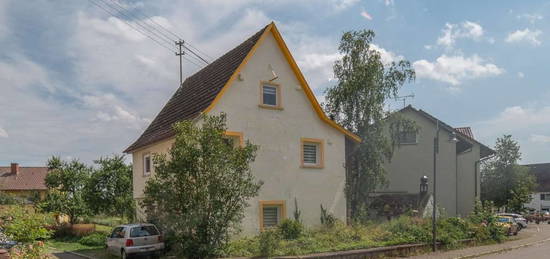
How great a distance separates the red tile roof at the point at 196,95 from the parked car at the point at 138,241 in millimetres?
4106

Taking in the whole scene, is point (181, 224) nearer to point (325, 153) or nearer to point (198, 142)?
point (198, 142)

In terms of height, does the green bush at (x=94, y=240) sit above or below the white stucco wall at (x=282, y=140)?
below

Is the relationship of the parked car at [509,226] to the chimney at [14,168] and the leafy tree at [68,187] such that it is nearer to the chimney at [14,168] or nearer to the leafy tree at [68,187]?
the leafy tree at [68,187]

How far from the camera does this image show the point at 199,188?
48.4 ft

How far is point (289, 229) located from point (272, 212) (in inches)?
77.2

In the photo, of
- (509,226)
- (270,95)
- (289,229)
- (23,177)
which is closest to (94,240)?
(289,229)

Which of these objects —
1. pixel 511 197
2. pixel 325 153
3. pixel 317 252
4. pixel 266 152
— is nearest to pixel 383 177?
pixel 325 153

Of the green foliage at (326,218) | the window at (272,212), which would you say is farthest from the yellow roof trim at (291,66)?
the window at (272,212)

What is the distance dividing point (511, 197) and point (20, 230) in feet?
163

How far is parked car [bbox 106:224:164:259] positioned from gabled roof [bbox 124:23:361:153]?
4.17 m

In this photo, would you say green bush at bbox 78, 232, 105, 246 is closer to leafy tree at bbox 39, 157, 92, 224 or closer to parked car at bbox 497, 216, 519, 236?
leafy tree at bbox 39, 157, 92, 224

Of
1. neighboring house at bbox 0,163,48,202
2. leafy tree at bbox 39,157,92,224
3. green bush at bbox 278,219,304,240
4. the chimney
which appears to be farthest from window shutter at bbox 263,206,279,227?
the chimney

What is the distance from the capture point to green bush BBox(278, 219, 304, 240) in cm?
1909

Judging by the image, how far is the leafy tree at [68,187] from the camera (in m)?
29.6
